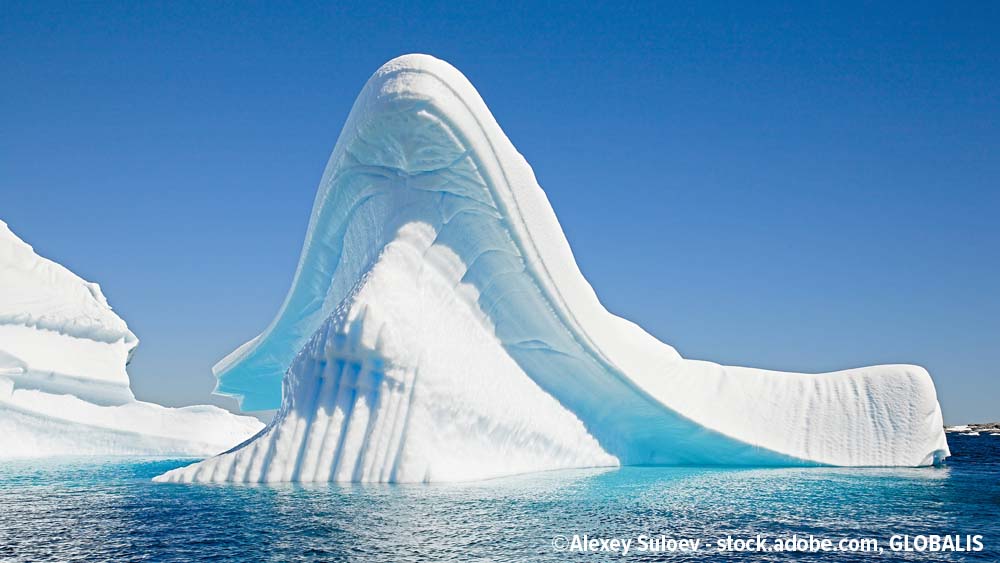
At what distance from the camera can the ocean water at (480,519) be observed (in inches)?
322

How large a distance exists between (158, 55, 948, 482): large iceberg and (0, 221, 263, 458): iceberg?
465 inches

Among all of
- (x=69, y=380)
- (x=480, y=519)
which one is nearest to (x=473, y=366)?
(x=480, y=519)

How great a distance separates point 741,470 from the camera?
64.8 feet

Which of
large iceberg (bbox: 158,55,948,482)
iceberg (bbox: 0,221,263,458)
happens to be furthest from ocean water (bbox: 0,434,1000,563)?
iceberg (bbox: 0,221,263,458)

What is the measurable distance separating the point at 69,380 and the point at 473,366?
20394 mm

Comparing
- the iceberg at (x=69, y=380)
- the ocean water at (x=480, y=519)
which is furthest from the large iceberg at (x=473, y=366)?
the iceberg at (x=69, y=380)

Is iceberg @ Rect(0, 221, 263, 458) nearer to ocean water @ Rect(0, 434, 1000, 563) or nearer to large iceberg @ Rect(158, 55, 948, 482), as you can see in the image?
large iceberg @ Rect(158, 55, 948, 482)

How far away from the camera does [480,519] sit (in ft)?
33.0

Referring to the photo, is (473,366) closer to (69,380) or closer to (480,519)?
(480,519)

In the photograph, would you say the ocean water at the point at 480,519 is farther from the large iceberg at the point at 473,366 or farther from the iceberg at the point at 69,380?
the iceberg at the point at 69,380

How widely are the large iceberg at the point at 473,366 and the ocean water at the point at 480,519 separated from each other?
1.35m

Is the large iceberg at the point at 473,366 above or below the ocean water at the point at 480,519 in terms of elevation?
above

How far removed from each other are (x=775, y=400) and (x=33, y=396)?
26.3m

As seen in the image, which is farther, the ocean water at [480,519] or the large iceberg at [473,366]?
the large iceberg at [473,366]
